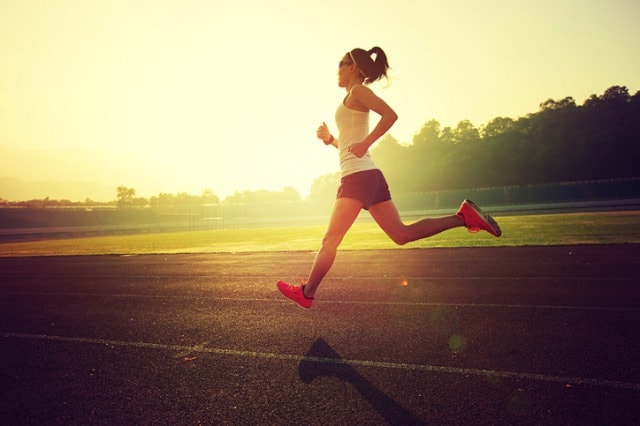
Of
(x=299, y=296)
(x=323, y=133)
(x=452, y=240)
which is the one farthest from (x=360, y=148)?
(x=452, y=240)

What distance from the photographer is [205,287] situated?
6.75 m

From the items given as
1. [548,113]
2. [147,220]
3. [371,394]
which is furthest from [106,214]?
[548,113]

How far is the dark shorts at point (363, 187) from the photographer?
360cm

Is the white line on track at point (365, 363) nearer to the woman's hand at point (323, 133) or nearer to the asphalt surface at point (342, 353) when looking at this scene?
the asphalt surface at point (342, 353)

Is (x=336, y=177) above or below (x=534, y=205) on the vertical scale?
above

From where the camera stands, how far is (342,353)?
319 centimetres

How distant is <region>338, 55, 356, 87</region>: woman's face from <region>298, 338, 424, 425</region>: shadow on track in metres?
2.68

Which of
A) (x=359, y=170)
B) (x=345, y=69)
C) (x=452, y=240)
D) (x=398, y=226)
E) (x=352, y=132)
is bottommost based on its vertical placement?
(x=452, y=240)

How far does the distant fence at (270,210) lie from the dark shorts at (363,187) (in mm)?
38606

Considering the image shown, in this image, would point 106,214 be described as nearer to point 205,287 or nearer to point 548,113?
point 205,287

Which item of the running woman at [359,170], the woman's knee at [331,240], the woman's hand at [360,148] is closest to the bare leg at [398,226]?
the running woman at [359,170]

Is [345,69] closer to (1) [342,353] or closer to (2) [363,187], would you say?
(2) [363,187]

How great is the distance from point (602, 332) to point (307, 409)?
293 centimetres

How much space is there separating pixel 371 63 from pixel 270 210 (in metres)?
57.3
